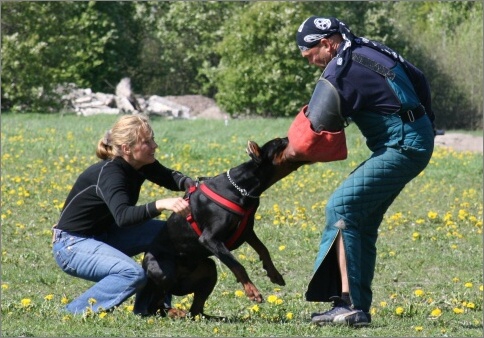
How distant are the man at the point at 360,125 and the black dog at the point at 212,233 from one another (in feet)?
1.19

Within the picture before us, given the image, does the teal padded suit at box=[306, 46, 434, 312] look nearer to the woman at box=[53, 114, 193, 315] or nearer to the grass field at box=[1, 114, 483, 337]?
the grass field at box=[1, 114, 483, 337]

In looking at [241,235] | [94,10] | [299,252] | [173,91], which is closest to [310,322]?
[241,235]

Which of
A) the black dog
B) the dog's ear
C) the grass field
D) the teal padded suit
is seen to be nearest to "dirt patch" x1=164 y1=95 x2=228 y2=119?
the grass field

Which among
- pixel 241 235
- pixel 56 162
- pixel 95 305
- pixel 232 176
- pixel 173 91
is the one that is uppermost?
pixel 232 176

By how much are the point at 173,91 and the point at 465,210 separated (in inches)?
1226

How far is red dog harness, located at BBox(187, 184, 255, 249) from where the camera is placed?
593cm

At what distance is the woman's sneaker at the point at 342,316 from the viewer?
605 cm

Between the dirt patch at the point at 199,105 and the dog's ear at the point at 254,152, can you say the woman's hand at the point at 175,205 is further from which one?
the dirt patch at the point at 199,105

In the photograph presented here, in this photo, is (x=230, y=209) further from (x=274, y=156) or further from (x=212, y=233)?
(x=274, y=156)

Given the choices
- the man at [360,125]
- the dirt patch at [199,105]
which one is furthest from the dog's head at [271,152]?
the dirt patch at [199,105]

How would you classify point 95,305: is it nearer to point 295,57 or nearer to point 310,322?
point 310,322

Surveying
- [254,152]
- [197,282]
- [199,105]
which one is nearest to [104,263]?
[197,282]

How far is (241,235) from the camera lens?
240 inches

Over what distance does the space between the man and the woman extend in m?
1.03
